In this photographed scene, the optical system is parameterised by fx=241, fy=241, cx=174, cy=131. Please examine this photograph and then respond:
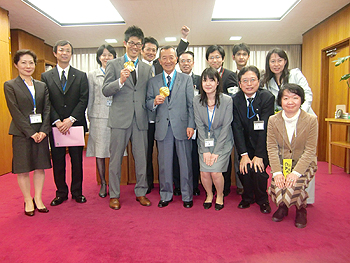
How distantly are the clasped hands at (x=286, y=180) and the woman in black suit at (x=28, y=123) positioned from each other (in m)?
2.35

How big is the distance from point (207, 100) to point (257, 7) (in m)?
4.19

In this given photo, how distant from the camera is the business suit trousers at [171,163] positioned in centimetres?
268

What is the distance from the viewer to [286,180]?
2.21 meters

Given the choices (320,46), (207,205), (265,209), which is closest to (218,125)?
(207,205)

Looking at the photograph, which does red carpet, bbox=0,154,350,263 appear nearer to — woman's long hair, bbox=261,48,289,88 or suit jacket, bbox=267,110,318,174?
suit jacket, bbox=267,110,318,174

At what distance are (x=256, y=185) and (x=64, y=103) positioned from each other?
231 centimetres

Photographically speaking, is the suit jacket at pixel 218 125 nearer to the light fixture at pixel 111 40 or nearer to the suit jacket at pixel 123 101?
the suit jacket at pixel 123 101

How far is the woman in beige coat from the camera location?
2.19 meters

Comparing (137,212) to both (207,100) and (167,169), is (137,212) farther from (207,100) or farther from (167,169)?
(207,100)

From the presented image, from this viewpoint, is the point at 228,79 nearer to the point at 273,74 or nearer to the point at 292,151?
the point at 273,74

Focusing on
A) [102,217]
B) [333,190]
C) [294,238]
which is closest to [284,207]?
[294,238]

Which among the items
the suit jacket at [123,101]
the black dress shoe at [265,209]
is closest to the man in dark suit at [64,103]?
the suit jacket at [123,101]

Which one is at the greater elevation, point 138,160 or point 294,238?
point 138,160

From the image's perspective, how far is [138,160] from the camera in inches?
108
